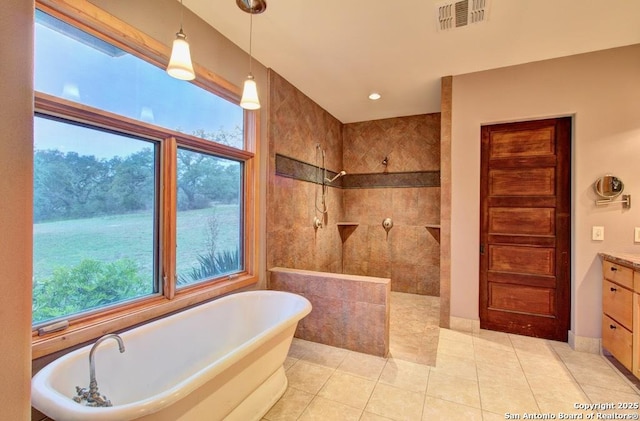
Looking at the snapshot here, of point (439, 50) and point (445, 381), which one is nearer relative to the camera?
point (445, 381)

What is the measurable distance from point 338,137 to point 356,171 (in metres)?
0.63

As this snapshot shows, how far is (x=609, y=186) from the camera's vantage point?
246 centimetres

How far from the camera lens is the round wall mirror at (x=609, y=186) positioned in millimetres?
2445

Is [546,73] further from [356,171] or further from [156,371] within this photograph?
[156,371]

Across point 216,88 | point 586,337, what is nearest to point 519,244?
point 586,337

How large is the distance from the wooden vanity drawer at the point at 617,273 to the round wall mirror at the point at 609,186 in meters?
0.58

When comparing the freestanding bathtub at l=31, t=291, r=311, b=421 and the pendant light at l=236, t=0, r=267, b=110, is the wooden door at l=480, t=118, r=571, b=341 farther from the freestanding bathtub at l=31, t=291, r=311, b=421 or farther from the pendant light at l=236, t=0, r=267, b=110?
the pendant light at l=236, t=0, r=267, b=110

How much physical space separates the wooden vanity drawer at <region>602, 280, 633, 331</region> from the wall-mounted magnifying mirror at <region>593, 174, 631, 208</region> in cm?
70

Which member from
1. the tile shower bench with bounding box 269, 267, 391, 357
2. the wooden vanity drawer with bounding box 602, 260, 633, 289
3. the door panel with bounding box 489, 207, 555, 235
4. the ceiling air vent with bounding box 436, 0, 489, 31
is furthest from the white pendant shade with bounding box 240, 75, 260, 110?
the wooden vanity drawer with bounding box 602, 260, 633, 289

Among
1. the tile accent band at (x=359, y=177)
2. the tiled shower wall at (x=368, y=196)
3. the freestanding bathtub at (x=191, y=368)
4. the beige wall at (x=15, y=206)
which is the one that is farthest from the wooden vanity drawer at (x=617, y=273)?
the beige wall at (x=15, y=206)

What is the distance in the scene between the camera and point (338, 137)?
4.64 m

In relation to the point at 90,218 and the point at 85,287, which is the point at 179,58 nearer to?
the point at 90,218

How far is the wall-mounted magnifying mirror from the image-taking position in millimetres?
2445

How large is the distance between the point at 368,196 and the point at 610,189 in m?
2.79
